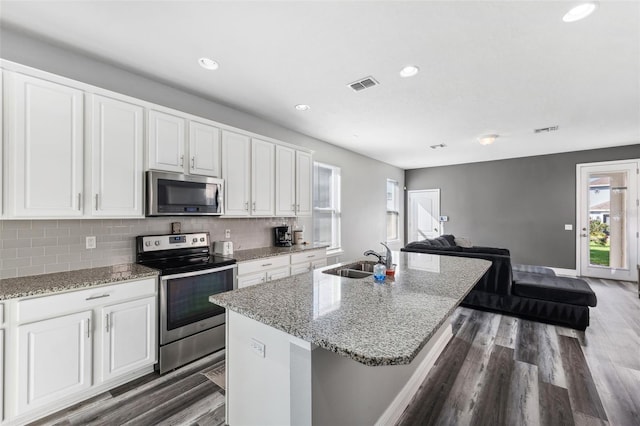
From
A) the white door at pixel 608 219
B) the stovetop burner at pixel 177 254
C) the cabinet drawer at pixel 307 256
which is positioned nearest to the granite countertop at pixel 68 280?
the stovetop burner at pixel 177 254

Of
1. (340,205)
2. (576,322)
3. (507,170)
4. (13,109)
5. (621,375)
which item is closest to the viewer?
(13,109)

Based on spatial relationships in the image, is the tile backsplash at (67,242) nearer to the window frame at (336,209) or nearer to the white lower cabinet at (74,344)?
the white lower cabinet at (74,344)

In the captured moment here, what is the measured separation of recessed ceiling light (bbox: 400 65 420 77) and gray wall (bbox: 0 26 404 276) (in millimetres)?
2067

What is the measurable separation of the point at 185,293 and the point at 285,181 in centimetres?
193

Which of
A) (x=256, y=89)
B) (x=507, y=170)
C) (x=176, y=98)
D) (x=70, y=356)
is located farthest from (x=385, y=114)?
(x=507, y=170)

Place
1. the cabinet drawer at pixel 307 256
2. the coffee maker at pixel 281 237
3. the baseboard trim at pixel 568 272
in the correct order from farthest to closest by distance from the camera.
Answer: the baseboard trim at pixel 568 272 < the coffee maker at pixel 281 237 < the cabinet drawer at pixel 307 256

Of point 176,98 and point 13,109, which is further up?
point 176,98

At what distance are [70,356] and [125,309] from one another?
1.31ft

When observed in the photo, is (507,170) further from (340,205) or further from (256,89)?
(256,89)

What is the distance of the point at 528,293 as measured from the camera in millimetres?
3473

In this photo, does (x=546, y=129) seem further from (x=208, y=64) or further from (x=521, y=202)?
(x=208, y=64)

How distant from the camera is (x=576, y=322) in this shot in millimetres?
3172

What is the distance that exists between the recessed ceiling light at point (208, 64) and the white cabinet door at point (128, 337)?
2102mm

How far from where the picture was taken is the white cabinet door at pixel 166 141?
2.48m
